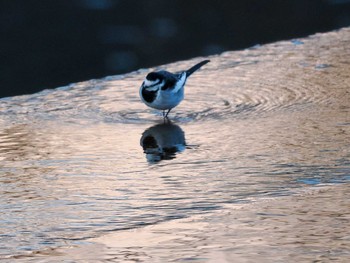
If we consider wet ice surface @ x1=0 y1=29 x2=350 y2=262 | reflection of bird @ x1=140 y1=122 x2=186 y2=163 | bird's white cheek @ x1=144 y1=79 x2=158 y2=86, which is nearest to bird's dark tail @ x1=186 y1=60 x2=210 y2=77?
wet ice surface @ x1=0 y1=29 x2=350 y2=262

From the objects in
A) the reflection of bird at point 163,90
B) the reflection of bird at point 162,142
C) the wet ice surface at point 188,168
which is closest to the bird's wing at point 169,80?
the reflection of bird at point 163,90

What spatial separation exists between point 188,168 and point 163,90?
145 cm

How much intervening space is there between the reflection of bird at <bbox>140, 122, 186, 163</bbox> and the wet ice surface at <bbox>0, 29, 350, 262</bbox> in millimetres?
13

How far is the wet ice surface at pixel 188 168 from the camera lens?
5.05m

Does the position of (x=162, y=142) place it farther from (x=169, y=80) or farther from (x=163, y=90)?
(x=169, y=80)

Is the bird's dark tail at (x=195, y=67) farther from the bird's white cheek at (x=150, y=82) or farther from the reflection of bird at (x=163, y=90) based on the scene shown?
the bird's white cheek at (x=150, y=82)

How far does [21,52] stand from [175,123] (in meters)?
3.96

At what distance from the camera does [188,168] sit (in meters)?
6.40

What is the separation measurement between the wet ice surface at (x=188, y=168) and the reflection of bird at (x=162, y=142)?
13 millimetres

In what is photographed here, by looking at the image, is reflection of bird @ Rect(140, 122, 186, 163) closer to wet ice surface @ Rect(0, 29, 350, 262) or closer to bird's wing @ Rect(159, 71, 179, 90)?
wet ice surface @ Rect(0, 29, 350, 262)

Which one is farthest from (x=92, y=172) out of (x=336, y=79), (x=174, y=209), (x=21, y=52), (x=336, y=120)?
(x=21, y=52)

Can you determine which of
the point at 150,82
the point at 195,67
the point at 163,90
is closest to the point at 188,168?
the point at 163,90

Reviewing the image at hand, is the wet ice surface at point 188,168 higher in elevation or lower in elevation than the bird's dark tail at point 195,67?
lower

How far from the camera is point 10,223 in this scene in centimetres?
541
